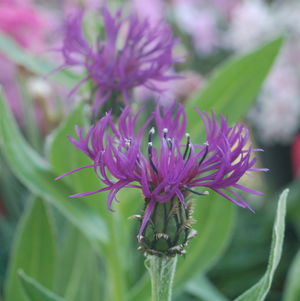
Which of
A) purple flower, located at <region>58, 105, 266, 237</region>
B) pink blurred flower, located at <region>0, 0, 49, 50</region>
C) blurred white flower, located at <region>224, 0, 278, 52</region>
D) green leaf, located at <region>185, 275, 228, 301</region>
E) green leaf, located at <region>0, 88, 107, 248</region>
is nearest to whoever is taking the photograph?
purple flower, located at <region>58, 105, 266, 237</region>

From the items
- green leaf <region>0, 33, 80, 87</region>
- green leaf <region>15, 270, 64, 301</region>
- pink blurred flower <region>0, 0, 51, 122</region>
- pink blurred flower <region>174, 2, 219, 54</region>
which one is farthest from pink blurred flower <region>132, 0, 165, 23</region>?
green leaf <region>15, 270, 64, 301</region>

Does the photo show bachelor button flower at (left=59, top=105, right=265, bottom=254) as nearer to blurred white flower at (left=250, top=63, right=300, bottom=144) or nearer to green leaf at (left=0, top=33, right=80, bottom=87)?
green leaf at (left=0, top=33, right=80, bottom=87)

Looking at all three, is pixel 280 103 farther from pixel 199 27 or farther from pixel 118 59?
pixel 118 59

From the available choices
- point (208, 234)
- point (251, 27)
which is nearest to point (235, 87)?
point (208, 234)

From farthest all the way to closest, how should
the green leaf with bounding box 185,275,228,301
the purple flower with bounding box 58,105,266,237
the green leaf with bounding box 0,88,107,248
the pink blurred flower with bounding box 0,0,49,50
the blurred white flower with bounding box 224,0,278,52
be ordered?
the blurred white flower with bounding box 224,0,278,52
the pink blurred flower with bounding box 0,0,49,50
the green leaf with bounding box 185,275,228,301
the green leaf with bounding box 0,88,107,248
the purple flower with bounding box 58,105,266,237

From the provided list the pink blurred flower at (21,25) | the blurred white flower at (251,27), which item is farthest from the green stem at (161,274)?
the blurred white flower at (251,27)

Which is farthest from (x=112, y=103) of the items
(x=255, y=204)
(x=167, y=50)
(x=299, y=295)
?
(x=255, y=204)

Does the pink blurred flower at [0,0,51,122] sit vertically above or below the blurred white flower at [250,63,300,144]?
above
